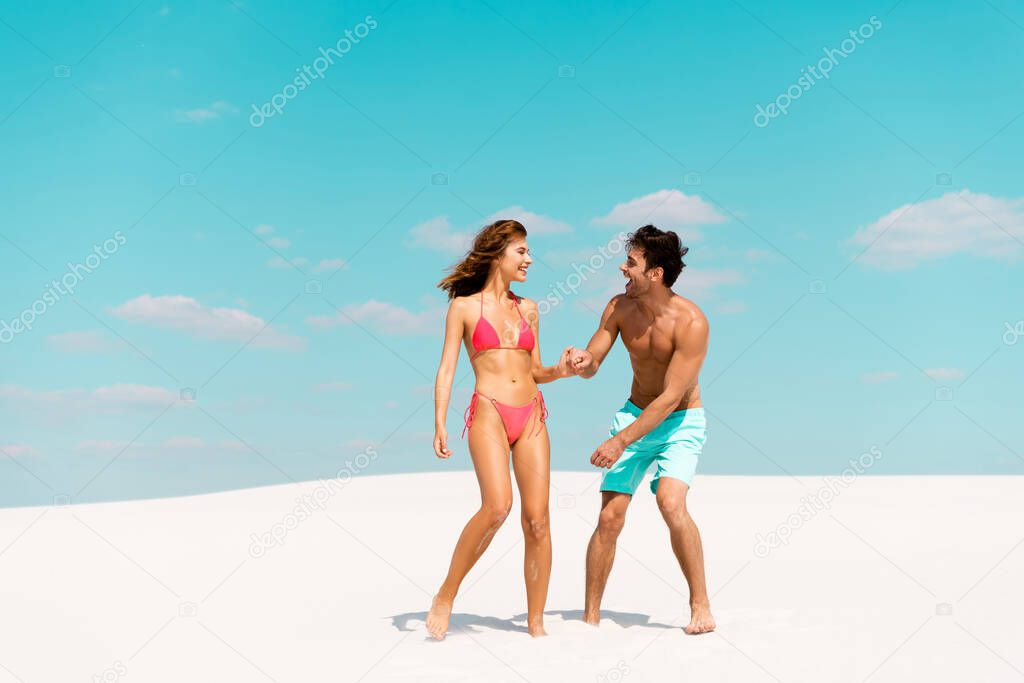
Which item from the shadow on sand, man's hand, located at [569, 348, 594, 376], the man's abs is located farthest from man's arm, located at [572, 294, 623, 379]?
the shadow on sand

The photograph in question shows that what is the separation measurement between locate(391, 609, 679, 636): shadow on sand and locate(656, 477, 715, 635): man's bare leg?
1.15 feet

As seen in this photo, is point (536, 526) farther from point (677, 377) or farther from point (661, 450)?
point (677, 377)

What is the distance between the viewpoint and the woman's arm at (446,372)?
6234 mm

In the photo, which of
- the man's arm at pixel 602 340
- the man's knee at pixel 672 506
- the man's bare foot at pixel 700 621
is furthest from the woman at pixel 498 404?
the man's bare foot at pixel 700 621

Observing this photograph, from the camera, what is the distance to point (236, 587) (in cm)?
886

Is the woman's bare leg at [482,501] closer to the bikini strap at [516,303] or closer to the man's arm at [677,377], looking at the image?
the bikini strap at [516,303]

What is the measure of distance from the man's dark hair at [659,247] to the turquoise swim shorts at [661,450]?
0.90m

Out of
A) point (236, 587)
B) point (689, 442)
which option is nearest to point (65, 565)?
point (236, 587)

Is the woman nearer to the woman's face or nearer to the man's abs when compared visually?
the woman's face

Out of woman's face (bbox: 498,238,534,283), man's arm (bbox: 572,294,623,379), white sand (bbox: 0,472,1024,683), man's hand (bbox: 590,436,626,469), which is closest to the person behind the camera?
white sand (bbox: 0,472,1024,683)

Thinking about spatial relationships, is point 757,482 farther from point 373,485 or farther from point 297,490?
point 297,490

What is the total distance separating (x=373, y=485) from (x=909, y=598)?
364 inches

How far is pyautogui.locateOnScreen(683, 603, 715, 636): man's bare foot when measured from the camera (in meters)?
6.24

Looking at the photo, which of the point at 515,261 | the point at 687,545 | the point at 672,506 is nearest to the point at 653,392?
the point at 672,506
